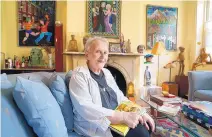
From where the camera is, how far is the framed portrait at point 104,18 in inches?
138

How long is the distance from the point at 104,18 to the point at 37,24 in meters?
1.37

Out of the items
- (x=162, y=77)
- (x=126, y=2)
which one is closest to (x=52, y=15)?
(x=126, y=2)

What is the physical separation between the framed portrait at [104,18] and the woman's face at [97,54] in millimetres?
2230

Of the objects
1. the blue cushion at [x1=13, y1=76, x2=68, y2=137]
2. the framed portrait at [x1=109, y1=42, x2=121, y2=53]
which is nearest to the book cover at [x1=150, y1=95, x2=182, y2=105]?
the blue cushion at [x1=13, y1=76, x2=68, y2=137]

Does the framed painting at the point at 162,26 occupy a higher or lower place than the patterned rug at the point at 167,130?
higher

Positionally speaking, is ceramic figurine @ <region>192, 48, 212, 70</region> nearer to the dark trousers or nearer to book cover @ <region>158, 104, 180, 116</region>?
book cover @ <region>158, 104, 180, 116</region>

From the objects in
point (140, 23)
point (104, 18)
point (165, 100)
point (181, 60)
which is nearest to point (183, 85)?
point (181, 60)

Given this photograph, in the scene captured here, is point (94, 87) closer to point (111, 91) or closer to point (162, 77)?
point (111, 91)

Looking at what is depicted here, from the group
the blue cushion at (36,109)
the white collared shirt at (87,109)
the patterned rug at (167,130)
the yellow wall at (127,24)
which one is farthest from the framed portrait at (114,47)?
the blue cushion at (36,109)

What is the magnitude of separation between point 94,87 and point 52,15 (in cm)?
292

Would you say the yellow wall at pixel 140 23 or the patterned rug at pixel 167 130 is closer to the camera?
Result: the patterned rug at pixel 167 130

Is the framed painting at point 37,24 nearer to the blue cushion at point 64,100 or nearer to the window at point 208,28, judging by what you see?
the blue cushion at point 64,100

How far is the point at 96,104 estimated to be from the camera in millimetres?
1194

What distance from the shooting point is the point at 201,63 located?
3.67m
